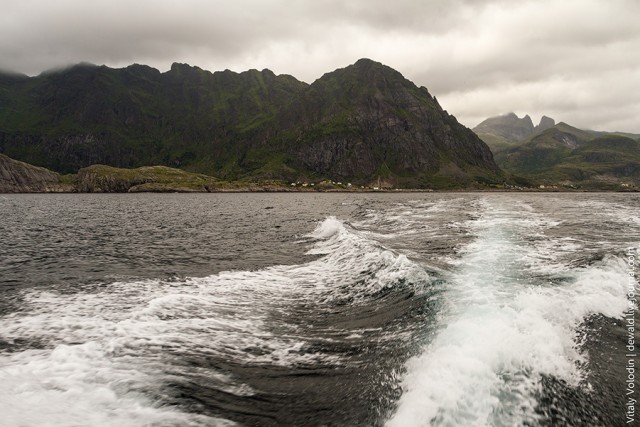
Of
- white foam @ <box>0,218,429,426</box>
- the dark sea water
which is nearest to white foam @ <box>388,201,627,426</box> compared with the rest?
the dark sea water

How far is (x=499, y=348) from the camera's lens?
10789mm

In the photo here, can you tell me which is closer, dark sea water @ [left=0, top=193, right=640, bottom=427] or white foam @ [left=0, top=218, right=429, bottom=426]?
dark sea water @ [left=0, top=193, right=640, bottom=427]

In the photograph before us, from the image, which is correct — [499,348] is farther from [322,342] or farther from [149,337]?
[149,337]

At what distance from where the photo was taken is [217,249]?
114ft

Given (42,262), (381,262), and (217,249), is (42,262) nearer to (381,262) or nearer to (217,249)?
(217,249)

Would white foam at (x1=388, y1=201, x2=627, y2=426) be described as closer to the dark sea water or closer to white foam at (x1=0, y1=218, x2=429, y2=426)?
the dark sea water

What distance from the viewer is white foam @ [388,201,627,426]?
8.66m

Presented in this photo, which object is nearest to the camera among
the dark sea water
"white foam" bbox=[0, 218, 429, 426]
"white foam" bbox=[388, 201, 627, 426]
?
"white foam" bbox=[388, 201, 627, 426]

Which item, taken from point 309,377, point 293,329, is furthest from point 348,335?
point 309,377

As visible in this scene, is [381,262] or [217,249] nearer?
[381,262]

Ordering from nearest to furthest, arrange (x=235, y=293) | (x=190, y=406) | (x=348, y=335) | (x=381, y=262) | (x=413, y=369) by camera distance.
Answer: (x=190, y=406), (x=413, y=369), (x=348, y=335), (x=235, y=293), (x=381, y=262)

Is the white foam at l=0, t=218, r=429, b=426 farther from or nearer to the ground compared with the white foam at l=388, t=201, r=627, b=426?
nearer to the ground

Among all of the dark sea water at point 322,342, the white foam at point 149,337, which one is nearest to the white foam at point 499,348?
the dark sea water at point 322,342

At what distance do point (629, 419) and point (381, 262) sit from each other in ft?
52.6
